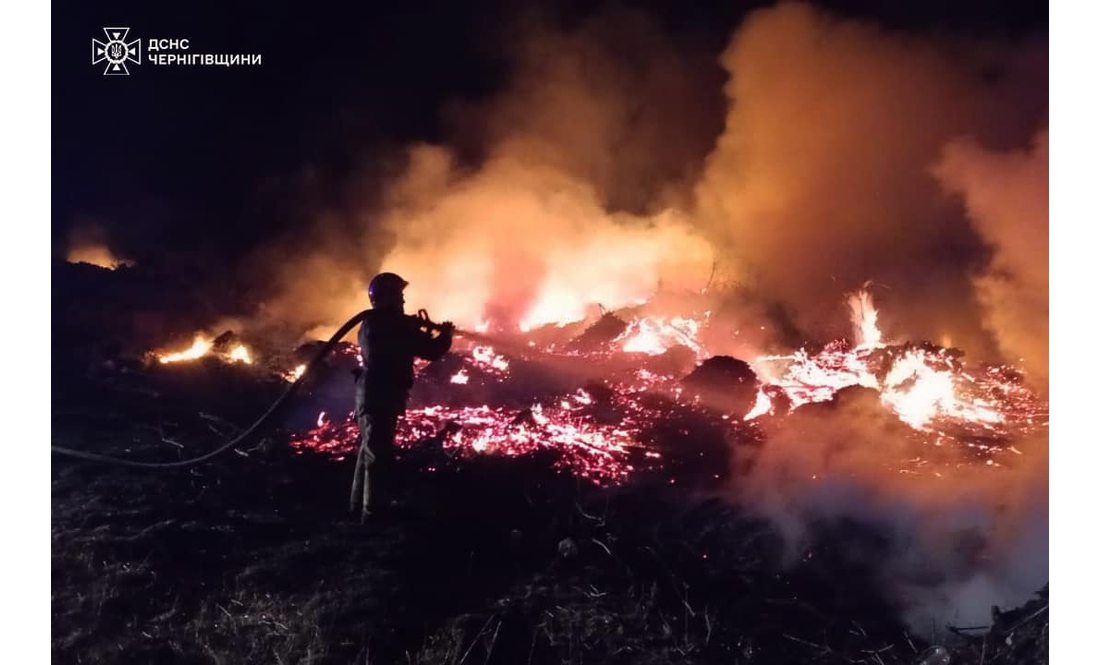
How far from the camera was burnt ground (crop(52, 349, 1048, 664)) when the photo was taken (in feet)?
18.1

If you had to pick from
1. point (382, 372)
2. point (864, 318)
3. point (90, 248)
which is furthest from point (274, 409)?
point (864, 318)

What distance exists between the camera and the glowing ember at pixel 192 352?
11.5 meters

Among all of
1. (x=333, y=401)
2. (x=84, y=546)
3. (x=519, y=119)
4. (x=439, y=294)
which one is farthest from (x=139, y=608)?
(x=519, y=119)

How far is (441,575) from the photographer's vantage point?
632cm

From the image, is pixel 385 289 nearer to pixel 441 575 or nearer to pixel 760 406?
pixel 441 575

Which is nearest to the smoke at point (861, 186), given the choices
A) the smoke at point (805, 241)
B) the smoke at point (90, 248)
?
the smoke at point (805, 241)

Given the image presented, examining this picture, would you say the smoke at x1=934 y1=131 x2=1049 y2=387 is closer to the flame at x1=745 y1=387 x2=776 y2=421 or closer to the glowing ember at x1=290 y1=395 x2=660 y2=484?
the flame at x1=745 y1=387 x2=776 y2=421

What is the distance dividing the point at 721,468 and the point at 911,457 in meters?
2.77

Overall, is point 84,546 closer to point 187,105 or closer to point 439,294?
point 187,105

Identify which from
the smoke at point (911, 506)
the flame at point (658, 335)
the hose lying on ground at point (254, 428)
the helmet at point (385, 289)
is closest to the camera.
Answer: the hose lying on ground at point (254, 428)

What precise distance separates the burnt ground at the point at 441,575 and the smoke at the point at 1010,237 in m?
4.92

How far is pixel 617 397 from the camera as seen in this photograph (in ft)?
34.0

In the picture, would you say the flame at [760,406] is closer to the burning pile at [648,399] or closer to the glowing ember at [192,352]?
the burning pile at [648,399]

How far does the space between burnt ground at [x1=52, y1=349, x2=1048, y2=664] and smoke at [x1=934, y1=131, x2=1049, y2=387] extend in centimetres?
492
